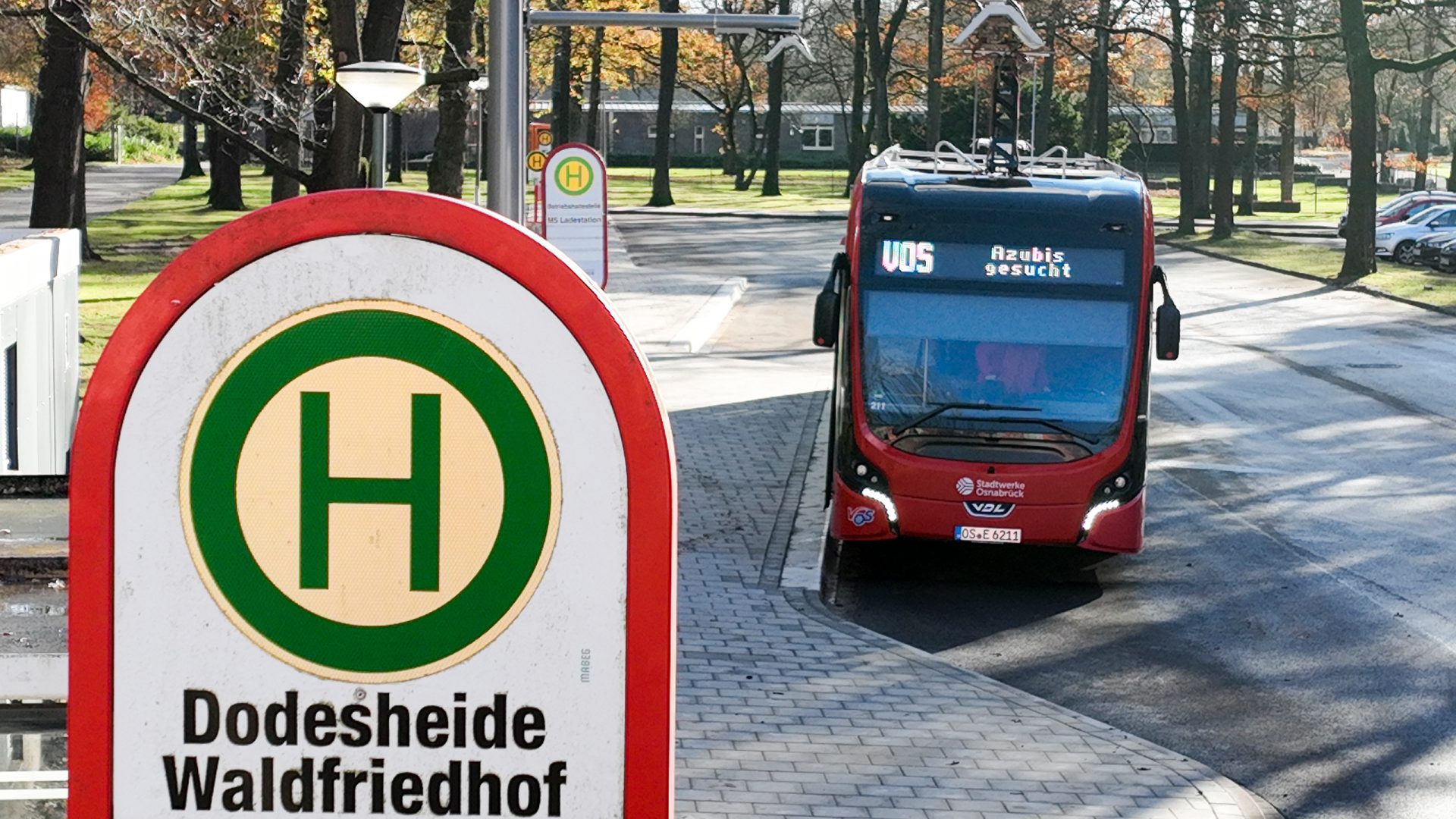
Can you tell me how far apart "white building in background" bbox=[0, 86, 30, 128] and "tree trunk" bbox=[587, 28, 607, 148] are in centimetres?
2070

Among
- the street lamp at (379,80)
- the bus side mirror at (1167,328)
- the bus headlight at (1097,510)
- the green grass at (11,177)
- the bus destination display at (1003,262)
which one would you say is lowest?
the bus headlight at (1097,510)

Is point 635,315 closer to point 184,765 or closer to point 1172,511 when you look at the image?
point 1172,511

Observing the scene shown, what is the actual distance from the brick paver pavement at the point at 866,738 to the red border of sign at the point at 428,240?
17.2ft

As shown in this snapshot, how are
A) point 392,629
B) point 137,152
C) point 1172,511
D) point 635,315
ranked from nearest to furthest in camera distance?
point 392,629
point 1172,511
point 635,315
point 137,152

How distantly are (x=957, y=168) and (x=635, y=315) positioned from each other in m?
14.7

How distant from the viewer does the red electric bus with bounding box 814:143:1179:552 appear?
1273 cm

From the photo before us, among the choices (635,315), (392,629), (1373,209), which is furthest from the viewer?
(1373,209)

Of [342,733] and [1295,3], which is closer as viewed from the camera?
[342,733]

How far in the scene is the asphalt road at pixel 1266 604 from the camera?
9445 millimetres

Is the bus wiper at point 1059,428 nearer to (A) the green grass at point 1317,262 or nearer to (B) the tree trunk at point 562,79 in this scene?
(A) the green grass at point 1317,262

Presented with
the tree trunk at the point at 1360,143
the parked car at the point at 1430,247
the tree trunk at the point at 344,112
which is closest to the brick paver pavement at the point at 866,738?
the tree trunk at the point at 344,112

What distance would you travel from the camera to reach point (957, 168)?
594 inches

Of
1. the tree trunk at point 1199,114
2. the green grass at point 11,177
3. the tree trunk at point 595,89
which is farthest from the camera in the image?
the green grass at point 11,177

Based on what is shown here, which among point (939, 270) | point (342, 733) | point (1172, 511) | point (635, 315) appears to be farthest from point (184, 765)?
point (635, 315)
